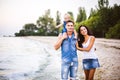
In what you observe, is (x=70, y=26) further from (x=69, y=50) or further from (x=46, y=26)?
(x=46, y=26)

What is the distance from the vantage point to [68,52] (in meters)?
3.77

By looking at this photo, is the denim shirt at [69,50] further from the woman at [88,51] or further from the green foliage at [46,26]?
the green foliage at [46,26]

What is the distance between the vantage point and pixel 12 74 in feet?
21.7

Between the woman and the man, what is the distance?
15 centimetres

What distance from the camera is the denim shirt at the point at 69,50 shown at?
3.76 m

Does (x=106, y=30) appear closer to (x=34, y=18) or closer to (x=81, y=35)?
(x=34, y=18)

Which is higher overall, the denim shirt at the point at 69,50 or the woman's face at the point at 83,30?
the woman's face at the point at 83,30

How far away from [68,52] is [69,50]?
3 cm

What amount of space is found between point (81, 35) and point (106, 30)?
1203cm

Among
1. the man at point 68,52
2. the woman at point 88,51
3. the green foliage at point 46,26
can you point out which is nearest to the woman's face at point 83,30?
the woman at point 88,51

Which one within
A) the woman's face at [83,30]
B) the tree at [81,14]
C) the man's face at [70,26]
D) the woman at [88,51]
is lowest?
the woman at [88,51]

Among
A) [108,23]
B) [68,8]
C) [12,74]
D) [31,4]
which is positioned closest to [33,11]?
[31,4]

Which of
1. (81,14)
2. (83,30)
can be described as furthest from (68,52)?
(81,14)

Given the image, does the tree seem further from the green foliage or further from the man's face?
the man's face
